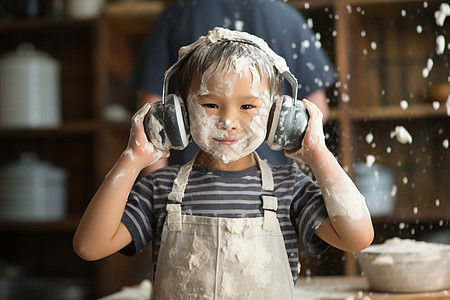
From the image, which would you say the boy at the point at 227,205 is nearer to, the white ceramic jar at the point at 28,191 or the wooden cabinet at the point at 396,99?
the wooden cabinet at the point at 396,99

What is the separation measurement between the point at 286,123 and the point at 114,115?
5.82 ft

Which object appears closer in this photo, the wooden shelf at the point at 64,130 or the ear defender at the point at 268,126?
the ear defender at the point at 268,126

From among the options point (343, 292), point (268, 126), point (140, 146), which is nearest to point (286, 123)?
point (268, 126)

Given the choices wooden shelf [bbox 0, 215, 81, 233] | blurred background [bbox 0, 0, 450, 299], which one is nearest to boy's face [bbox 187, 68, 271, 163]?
blurred background [bbox 0, 0, 450, 299]

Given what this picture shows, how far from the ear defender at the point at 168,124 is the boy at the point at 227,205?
1cm

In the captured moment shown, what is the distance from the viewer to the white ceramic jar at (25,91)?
2621 millimetres

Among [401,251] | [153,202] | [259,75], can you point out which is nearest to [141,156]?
[153,202]

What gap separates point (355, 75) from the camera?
255cm

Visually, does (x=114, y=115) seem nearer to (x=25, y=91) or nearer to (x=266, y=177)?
(x=25, y=91)

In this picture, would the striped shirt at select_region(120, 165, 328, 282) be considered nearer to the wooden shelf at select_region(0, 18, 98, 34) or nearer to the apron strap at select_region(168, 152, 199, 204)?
the apron strap at select_region(168, 152, 199, 204)

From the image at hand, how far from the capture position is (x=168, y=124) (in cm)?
91

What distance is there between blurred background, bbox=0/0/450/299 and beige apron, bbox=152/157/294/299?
1.40 meters

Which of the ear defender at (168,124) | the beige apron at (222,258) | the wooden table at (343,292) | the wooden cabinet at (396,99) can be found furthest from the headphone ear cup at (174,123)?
the wooden cabinet at (396,99)

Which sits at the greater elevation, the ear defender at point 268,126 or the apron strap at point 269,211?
the ear defender at point 268,126
